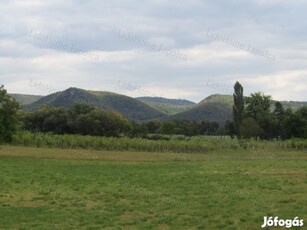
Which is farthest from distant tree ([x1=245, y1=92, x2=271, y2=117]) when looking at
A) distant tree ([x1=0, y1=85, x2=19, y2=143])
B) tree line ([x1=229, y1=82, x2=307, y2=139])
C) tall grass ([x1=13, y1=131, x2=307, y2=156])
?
distant tree ([x1=0, y1=85, x2=19, y2=143])

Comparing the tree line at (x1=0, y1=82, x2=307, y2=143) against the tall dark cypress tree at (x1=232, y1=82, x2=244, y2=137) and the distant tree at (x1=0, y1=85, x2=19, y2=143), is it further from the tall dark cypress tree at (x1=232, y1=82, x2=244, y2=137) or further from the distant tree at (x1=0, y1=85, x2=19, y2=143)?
the distant tree at (x1=0, y1=85, x2=19, y2=143)

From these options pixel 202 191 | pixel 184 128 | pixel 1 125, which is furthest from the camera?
pixel 184 128

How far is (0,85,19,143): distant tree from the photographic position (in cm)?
5088

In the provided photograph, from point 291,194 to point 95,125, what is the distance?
8472cm

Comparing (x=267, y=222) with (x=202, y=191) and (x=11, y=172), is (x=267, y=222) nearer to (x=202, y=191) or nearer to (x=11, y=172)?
(x=202, y=191)

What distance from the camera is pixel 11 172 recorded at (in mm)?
31656

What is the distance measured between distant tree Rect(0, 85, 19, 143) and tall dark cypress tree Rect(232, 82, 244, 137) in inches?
2539

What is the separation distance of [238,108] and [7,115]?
6656cm

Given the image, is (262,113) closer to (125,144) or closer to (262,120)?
(262,120)

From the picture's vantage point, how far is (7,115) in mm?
51094

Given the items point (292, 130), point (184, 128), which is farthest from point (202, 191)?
point (184, 128)

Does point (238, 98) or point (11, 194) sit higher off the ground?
point (238, 98)

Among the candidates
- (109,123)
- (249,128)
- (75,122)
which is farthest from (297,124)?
(75,122)

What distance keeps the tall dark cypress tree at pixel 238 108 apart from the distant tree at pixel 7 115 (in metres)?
64.5
